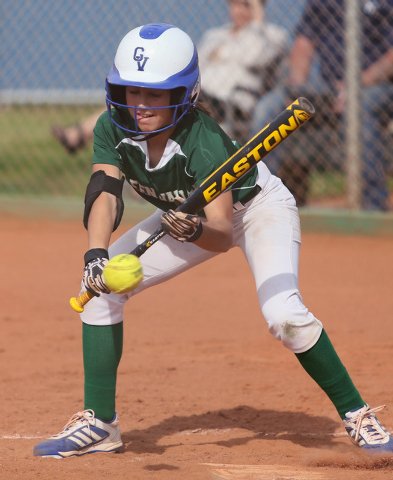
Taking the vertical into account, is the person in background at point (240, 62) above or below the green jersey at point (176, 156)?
above

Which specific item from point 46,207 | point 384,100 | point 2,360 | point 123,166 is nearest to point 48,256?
point 46,207

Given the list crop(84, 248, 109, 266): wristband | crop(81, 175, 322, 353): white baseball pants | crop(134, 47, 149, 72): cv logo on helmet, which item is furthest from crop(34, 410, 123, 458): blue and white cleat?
crop(134, 47, 149, 72): cv logo on helmet

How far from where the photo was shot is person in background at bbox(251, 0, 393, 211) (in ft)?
21.3

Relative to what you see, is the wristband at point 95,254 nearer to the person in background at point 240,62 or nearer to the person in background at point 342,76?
the person in background at point 342,76

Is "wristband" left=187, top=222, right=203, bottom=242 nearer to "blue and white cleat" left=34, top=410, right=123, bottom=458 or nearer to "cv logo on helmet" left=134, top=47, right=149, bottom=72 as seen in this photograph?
"cv logo on helmet" left=134, top=47, right=149, bottom=72

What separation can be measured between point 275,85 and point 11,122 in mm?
3256

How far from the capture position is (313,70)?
677 centimetres

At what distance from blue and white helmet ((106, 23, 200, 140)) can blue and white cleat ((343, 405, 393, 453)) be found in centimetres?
125

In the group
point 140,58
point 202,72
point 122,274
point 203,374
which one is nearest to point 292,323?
point 122,274

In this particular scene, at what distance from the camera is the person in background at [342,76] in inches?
256

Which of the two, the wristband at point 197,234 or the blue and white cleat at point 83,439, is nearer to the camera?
the wristband at point 197,234

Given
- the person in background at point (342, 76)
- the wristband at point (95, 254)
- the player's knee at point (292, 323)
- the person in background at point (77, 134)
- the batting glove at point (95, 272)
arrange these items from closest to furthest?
the batting glove at point (95, 272), the wristband at point (95, 254), the player's knee at point (292, 323), the person in background at point (342, 76), the person in background at point (77, 134)

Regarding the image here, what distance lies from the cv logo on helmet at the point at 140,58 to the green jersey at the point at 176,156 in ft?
0.79

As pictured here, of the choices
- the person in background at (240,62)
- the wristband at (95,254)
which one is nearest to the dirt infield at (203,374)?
the wristband at (95,254)
